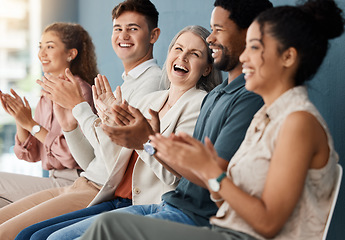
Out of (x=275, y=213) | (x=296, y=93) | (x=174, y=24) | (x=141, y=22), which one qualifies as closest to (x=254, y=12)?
(x=296, y=93)

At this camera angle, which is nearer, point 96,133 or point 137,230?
point 137,230

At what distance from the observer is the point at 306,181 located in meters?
1.23

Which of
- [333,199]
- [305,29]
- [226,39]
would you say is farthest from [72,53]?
[333,199]

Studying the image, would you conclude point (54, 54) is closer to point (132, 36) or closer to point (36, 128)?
point (36, 128)

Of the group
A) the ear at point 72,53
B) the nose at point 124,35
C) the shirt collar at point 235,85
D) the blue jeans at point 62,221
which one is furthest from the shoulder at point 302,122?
the ear at point 72,53

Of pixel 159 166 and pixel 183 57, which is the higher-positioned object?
pixel 183 57

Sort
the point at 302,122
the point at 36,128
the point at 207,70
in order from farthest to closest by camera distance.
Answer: the point at 36,128 < the point at 207,70 < the point at 302,122

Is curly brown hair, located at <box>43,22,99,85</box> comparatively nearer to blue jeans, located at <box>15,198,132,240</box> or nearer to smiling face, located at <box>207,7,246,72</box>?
blue jeans, located at <box>15,198,132,240</box>

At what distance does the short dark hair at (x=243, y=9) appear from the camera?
1.72 meters

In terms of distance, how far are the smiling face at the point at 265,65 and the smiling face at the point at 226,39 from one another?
43cm

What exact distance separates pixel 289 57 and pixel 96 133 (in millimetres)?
1159

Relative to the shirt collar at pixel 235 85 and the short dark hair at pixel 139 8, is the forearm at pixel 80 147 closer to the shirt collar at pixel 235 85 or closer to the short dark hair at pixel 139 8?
the short dark hair at pixel 139 8

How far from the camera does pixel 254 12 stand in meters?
1.73

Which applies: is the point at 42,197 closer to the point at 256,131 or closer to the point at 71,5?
the point at 256,131
